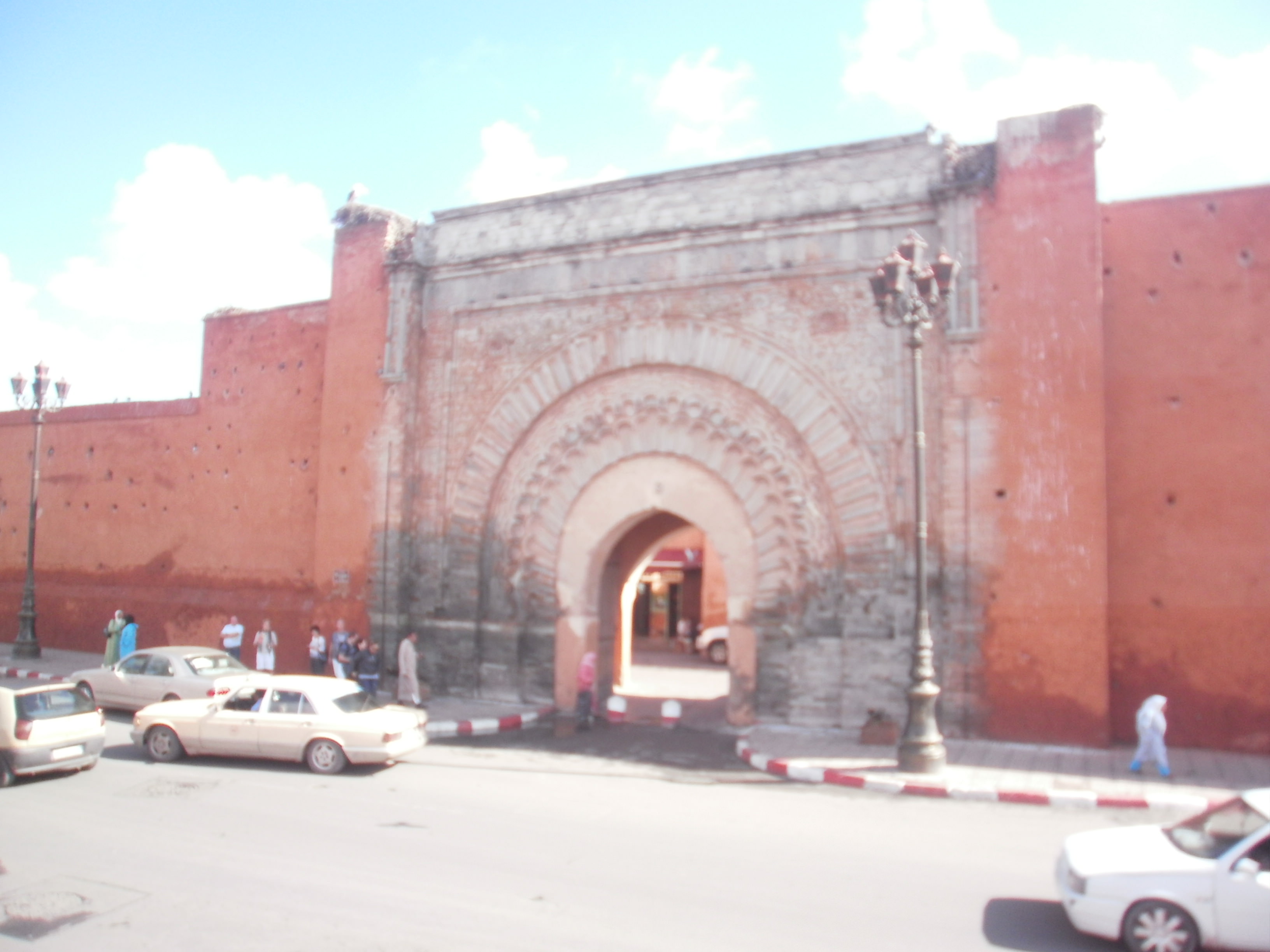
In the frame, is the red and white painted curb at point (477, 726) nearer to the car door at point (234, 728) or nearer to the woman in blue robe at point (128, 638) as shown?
the car door at point (234, 728)

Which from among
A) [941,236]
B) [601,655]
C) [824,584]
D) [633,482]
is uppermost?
[941,236]

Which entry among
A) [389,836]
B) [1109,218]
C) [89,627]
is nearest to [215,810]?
[389,836]

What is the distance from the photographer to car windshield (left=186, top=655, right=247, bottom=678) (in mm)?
11984

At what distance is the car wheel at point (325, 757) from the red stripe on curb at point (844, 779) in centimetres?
477

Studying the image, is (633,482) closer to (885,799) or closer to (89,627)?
(885,799)

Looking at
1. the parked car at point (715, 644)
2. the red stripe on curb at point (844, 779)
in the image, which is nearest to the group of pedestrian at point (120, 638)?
the red stripe on curb at point (844, 779)

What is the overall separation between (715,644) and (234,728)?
1366cm

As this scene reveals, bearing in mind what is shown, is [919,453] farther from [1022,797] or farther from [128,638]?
[128,638]

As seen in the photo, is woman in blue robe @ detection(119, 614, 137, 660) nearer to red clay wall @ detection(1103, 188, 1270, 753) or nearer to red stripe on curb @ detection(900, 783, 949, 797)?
red stripe on curb @ detection(900, 783, 949, 797)

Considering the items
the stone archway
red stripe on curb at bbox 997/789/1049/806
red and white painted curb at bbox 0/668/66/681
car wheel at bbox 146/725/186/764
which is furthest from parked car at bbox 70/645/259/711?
red stripe on curb at bbox 997/789/1049/806

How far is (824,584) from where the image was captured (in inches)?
464

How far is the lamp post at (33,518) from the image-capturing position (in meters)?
17.0

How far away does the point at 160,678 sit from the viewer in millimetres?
11945

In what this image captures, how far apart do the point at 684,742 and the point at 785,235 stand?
654cm
